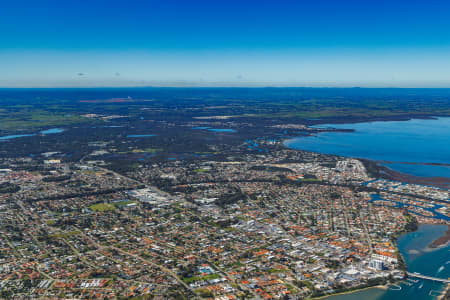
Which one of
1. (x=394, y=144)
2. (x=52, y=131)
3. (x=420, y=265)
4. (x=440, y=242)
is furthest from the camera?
(x=52, y=131)

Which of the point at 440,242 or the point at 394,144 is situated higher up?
the point at 394,144

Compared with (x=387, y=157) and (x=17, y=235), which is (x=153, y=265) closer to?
(x=17, y=235)

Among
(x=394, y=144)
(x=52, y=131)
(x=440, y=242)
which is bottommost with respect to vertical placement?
(x=440, y=242)

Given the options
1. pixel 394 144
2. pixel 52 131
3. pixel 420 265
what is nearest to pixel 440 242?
pixel 420 265

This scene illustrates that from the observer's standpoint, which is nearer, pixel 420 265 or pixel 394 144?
pixel 420 265

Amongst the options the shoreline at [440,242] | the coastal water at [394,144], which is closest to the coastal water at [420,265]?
the shoreline at [440,242]

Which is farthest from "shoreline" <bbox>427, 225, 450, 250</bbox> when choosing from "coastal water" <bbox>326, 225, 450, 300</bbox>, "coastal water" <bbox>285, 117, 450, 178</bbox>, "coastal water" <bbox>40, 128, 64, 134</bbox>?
"coastal water" <bbox>40, 128, 64, 134</bbox>

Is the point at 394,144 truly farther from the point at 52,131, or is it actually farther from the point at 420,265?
the point at 52,131
